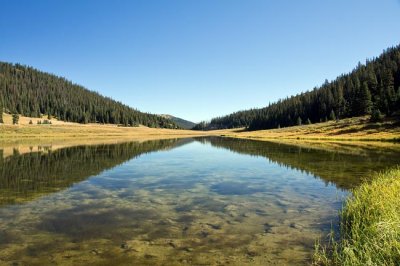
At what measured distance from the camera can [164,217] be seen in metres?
14.7

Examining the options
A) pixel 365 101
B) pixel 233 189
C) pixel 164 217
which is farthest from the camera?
pixel 365 101

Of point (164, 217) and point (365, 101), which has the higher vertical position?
point (365, 101)

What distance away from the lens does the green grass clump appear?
824 centimetres

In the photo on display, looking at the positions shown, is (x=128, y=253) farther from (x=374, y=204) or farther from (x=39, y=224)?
(x=374, y=204)

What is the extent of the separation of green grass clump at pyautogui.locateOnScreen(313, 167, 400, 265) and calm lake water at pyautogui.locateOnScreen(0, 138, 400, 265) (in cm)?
79

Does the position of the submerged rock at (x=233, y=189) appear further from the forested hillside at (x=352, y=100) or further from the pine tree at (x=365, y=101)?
the pine tree at (x=365, y=101)

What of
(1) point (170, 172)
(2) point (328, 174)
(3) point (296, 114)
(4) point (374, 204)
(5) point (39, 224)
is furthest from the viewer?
(3) point (296, 114)

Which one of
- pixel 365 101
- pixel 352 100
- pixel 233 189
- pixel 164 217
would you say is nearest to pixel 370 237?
pixel 164 217

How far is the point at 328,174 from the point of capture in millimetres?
27422

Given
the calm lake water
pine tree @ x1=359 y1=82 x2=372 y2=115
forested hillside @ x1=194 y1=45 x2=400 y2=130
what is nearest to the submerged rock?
the calm lake water

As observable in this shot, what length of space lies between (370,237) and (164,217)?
8054 mm

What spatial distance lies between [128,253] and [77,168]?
22353 millimetres

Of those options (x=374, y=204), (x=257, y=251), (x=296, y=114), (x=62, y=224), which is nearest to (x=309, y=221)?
(x=374, y=204)

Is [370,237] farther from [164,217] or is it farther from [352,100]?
[352,100]
